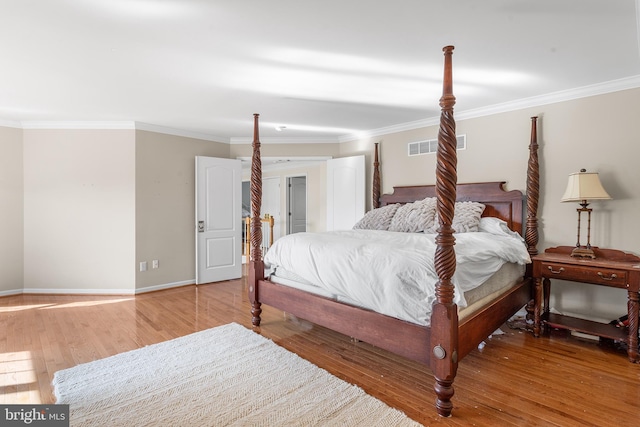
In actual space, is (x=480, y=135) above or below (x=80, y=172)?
above

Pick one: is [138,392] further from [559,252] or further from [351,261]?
[559,252]

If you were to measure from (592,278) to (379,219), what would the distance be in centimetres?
209

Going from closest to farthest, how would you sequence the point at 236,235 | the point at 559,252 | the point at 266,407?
the point at 266,407, the point at 559,252, the point at 236,235

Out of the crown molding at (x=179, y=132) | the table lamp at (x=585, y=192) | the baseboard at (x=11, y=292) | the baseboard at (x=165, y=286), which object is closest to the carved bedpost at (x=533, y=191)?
the table lamp at (x=585, y=192)

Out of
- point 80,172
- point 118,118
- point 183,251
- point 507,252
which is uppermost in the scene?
point 118,118

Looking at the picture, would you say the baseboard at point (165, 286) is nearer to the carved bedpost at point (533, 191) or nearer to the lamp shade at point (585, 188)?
the carved bedpost at point (533, 191)

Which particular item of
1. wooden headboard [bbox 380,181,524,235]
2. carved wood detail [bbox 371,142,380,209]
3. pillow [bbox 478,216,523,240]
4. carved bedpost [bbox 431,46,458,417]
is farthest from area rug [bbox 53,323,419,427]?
carved wood detail [bbox 371,142,380,209]

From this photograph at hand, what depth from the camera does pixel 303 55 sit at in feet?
8.07

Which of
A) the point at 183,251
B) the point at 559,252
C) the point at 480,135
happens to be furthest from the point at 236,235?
the point at 559,252

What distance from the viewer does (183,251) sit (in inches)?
196

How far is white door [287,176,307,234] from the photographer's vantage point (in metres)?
7.96

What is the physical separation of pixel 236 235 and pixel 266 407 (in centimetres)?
365

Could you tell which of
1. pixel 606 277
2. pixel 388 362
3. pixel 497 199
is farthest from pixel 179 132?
pixel 606 277

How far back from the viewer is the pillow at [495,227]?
3363 mm
